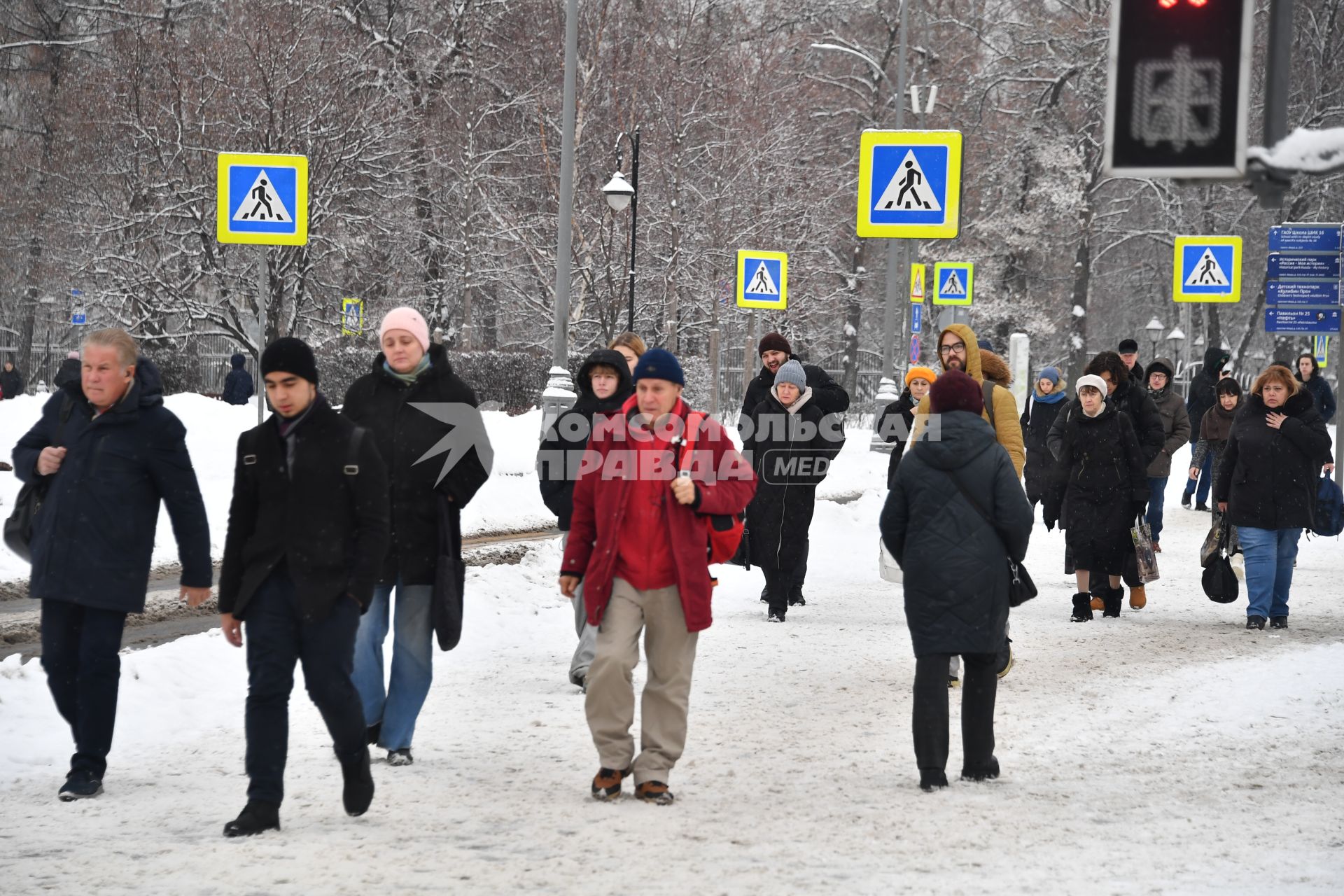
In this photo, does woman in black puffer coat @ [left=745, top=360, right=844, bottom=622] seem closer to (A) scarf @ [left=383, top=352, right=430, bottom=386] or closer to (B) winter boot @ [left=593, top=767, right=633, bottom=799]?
(A) scarf @ [left=383, top=352, right=430, bottom=386]

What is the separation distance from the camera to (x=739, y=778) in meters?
6.93

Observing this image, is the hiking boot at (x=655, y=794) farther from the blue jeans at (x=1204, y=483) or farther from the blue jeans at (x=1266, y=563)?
the blue jeans at (x=1204, y=483)

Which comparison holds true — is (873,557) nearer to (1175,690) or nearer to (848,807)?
(1175,690)

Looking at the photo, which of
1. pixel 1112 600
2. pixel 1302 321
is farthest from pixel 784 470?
pixel 1302 321

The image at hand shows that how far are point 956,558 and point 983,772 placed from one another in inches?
37.3

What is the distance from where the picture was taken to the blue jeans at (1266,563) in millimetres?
11812

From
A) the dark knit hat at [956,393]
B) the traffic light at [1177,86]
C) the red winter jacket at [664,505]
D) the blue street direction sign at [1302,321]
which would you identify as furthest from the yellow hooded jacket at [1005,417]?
the blue street direction sign at [1302,321]

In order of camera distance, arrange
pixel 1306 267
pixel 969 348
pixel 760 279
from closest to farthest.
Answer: pixel 969 348 < pixel 1306 267 < pixel 760 279

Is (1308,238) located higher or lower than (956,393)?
higher

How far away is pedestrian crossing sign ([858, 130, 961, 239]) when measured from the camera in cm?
1553

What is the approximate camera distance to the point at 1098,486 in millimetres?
12078

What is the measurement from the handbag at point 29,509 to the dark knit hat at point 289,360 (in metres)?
1.09

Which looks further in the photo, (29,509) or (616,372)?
(616,372)

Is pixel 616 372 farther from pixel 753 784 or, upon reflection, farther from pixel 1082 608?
pixel 1082 608
